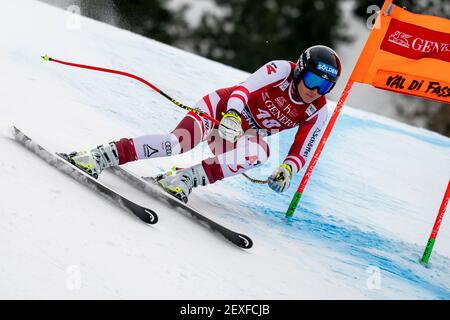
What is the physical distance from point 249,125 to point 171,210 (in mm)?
949

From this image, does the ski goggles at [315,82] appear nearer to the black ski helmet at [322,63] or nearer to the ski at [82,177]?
the black ski helmet at [322,63]

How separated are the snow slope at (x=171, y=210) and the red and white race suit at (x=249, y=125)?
337mm

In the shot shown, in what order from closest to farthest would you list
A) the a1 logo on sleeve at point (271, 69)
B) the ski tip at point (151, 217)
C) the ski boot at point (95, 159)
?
the ski tip at point (151, 217) < the ski boot at point (95, 159) < the a1 logo on sleeve at point (271, 69)

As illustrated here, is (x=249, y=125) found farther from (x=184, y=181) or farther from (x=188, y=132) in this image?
(x=184, y=181)

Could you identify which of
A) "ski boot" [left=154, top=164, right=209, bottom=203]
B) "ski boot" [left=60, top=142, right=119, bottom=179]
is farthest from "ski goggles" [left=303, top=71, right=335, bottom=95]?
"ski boot" [left=60, top=142, right=119, bottom=179]

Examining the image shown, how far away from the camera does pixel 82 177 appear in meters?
4.10

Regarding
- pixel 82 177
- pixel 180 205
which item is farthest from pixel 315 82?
pixel 82 177

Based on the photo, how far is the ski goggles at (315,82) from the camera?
4551 millimetres

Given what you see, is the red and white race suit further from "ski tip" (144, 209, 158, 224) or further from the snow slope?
"ski tip" (144, 209, 158, 224)

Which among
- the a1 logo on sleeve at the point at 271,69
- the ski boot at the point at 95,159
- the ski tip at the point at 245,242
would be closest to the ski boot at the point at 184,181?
the ski boot at the point at 95,159

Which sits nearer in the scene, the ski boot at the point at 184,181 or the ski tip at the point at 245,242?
the ski tip at the point at 245,242

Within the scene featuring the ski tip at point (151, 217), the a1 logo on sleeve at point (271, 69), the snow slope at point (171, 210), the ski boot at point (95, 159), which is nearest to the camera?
the snow slope at point (171, 210)

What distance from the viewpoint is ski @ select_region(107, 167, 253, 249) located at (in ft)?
13.4
